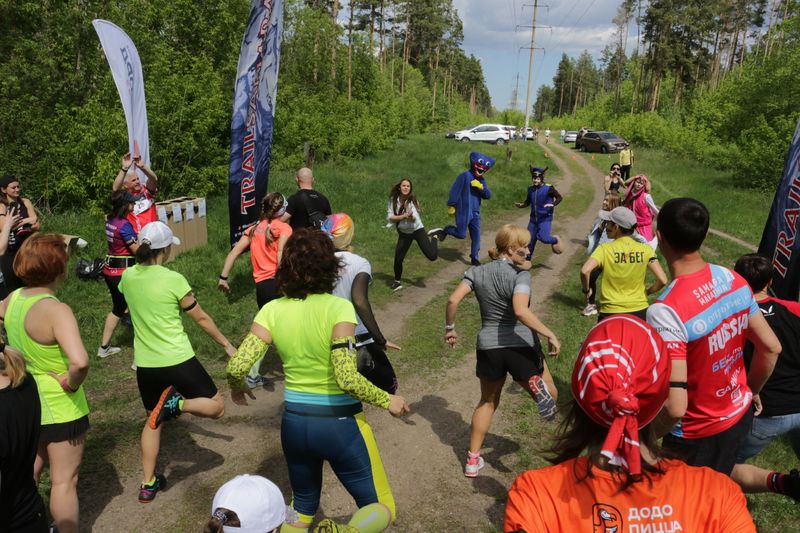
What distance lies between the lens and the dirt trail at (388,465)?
4.01m

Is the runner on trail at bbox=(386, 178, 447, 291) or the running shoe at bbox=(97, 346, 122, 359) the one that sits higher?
the runner on trail at bbox=(386, 178, 447, 291)

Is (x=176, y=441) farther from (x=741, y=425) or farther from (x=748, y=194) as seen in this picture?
(x=748, y=194)

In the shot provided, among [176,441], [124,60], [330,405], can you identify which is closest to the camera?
[330,405]

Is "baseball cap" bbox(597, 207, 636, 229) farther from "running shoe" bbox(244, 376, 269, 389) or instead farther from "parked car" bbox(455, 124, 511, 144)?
"parked car" bbox(455, 124, 511, 144)

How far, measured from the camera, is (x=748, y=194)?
70.0 ft

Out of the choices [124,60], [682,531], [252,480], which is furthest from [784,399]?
[124,60]

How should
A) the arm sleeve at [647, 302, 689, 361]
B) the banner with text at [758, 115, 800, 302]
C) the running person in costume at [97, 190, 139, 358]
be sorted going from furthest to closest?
the running person in costume at [97, 190, 139, 358], the banner with text at [758, 115, 800, 302], the arm sleeve at [647, 302, 689, 361]

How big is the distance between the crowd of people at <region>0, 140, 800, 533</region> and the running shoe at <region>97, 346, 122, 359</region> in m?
1.67

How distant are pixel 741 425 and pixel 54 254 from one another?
13.0 feet

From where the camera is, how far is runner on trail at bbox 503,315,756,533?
60.0 inches

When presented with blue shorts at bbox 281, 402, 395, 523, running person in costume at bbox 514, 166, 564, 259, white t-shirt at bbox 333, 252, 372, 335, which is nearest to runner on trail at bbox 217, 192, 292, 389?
white t-shirt at bbox 333, 252, 372, 335

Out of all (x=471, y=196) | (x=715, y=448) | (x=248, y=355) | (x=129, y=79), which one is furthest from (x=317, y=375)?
(x=471, y=196)

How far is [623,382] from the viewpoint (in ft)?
4.95

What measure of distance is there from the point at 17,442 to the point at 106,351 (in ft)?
15.5
